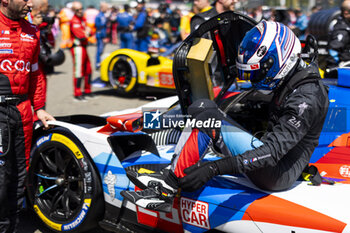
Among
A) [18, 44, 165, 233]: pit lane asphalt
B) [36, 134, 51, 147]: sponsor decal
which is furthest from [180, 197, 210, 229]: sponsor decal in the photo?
[18, 44, 165, 233]: pit lane asphalt

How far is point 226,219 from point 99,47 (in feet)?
34.1

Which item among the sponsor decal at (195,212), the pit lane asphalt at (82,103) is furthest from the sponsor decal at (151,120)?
the pit lane asphalt at (82,103)

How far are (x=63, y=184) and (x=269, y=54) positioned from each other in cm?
189

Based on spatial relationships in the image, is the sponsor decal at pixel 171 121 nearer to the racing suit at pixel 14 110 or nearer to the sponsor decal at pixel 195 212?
the sponsor decal at pixel 195 212

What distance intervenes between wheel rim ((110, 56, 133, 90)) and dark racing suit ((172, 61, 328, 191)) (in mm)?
5696

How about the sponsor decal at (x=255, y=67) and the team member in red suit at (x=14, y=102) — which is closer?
the sponsor decal at (x=255, y=67)

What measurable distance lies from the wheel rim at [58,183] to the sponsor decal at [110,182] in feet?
0.73

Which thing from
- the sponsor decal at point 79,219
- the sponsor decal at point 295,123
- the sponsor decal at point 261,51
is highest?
the sponsor decal at point 261,51

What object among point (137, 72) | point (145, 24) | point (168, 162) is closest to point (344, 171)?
point (168, 162)

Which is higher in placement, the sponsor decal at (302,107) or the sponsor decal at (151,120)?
the sponsor decal at (302,107)

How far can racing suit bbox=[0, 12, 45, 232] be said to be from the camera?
9.55 feet

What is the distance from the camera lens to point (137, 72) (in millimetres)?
8008

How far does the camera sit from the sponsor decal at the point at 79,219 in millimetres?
3057

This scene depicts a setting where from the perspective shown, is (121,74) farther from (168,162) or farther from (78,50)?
(168,162)
